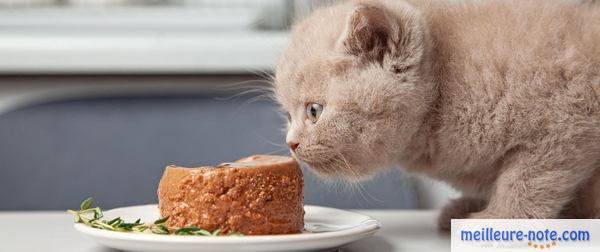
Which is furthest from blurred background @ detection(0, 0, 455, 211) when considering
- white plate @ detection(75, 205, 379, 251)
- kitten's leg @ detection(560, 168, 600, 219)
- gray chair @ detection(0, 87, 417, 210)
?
Result: white plate @ detection(75, 205, 379, 251)

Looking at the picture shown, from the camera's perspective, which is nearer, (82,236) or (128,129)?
(82,236)

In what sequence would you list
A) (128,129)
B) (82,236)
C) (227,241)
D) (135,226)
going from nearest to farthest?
(227,241) → (135,226) → (82,236) → (128,129)

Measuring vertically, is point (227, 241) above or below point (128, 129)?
below

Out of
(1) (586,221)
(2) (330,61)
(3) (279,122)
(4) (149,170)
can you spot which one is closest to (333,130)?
(2) (330,61)

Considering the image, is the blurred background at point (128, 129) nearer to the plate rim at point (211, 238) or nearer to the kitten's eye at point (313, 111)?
the kitten's eye at point (313, 111)

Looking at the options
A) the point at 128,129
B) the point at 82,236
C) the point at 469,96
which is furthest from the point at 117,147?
the point at 469,96

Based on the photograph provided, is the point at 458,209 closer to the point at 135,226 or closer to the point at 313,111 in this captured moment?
the point at 313,111

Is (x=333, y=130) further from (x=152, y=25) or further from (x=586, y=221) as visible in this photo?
(x=152, y=25)
